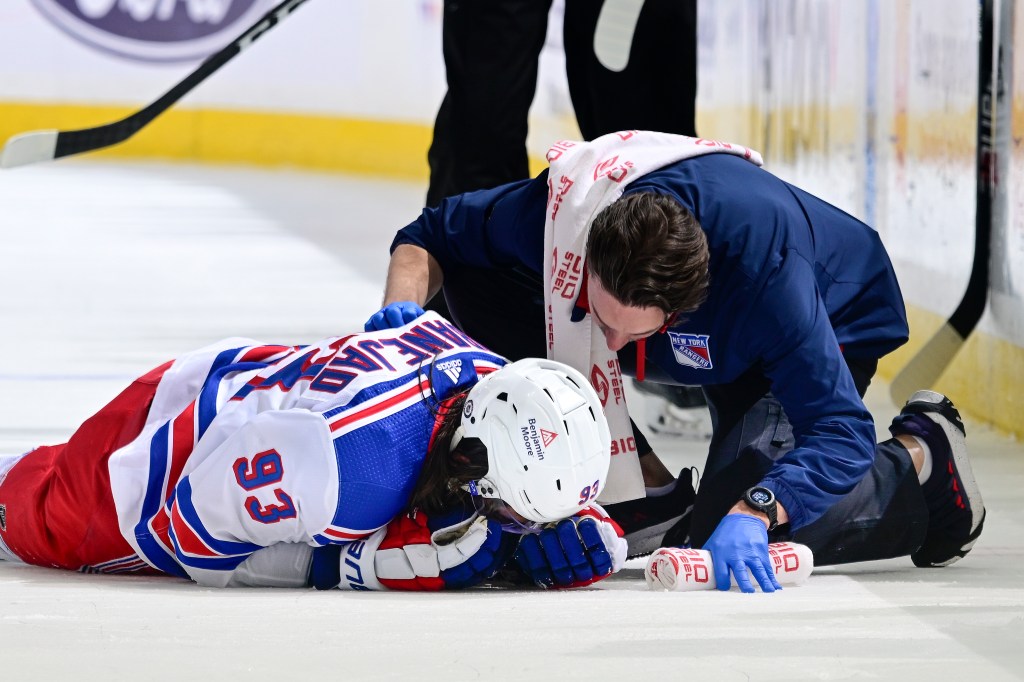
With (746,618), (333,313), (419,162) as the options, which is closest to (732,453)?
(746,618)

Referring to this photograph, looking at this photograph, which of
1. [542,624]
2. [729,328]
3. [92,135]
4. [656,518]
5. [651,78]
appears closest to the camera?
[542,624]

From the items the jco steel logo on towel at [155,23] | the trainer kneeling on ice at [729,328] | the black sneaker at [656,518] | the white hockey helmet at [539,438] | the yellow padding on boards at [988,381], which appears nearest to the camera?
the white hockey helmet at [539,438]

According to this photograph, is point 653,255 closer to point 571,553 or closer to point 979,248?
point 571,553

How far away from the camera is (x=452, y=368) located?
206 cm

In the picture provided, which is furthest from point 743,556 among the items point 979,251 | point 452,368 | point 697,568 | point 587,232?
point 979,251

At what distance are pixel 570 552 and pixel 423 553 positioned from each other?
0.60 ft

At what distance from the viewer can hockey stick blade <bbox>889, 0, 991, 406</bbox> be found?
360 centimetres

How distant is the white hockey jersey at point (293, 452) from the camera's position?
1.93 meters

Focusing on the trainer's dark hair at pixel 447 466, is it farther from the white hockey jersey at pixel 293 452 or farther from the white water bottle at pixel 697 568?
the white water bottle at pixel 697 568

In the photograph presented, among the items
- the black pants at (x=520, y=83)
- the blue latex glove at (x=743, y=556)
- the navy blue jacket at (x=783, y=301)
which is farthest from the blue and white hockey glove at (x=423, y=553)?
the black pants at (x=520, y=83)

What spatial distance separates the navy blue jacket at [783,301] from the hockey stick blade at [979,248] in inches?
46.9

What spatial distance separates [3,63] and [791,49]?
6.00m

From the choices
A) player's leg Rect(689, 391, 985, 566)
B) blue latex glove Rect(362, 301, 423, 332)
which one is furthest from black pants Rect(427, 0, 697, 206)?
player's leg Rect(689, 391, 985, 566)

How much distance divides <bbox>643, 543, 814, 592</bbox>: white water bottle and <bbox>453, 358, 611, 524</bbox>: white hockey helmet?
18 centimetres
